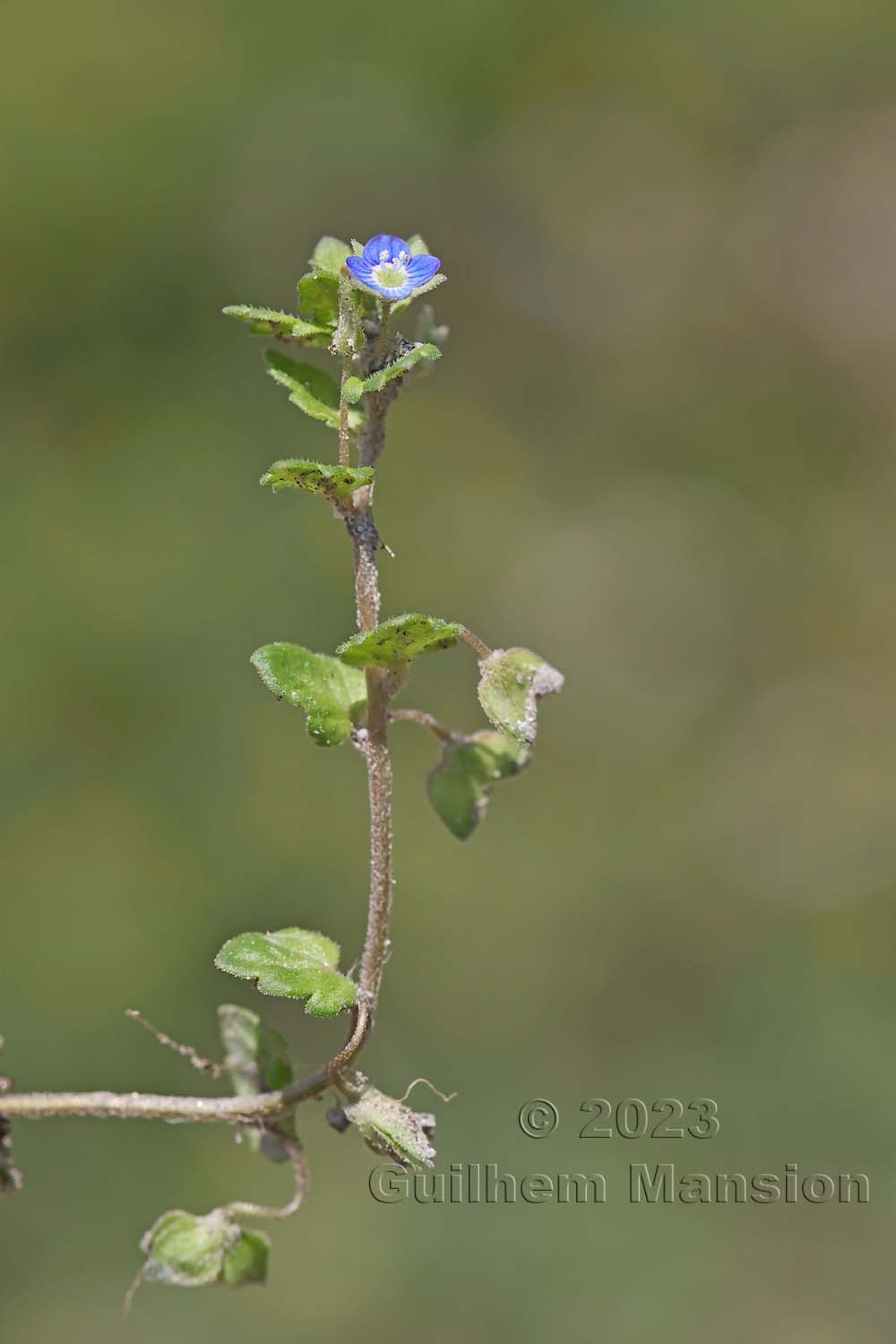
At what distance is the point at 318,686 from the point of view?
0.90m

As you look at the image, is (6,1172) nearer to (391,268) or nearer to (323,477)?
(323,477)

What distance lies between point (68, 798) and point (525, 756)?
2177mm

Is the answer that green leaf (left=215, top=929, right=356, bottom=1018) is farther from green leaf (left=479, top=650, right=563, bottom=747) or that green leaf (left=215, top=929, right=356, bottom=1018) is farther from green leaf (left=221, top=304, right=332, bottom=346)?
green leaf (left=221, top=304, right=332, bottom=346)

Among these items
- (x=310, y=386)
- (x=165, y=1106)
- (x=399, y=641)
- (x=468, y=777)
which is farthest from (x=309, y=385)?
(x=165, y=1106)

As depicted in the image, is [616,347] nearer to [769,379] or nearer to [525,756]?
[769,379]

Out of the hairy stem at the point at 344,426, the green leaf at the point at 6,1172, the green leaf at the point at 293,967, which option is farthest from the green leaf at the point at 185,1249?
the hairy stem at the point at 344,426

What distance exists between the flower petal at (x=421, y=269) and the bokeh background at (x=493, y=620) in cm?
209

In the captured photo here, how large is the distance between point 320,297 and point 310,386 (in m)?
0.07

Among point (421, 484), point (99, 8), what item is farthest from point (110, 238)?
point (421, 484)

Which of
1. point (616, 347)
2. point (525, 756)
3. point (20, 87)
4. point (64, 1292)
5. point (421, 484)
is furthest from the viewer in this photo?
point (616, 347)

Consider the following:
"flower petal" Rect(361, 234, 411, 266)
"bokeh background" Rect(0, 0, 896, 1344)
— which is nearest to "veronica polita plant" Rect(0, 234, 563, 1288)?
"flower petal" Rect(361, 234, 411, 266)

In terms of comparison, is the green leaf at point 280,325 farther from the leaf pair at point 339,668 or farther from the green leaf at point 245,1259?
the green leaf at point 245,1259

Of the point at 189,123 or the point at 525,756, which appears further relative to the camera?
the point at 189,123

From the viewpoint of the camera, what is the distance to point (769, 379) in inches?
154
